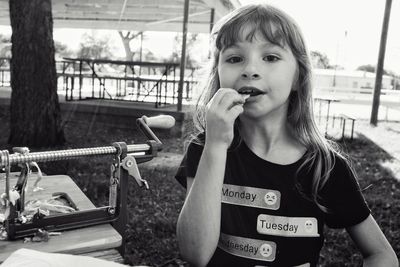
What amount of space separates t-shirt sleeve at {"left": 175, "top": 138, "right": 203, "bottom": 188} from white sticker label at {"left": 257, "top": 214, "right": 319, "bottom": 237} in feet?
0.93

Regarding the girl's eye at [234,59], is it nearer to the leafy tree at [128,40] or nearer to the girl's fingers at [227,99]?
the girl's fingers at [227,99]

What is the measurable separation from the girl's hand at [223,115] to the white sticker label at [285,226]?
306 millimetres

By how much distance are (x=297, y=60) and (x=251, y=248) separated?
64 cm

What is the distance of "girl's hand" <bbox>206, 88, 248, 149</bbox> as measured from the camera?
1.20m

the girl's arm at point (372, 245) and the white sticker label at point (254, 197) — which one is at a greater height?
the white sticker label at point (254, 197)

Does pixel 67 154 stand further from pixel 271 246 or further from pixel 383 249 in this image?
pixel 383 249

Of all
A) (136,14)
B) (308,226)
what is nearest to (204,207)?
(308,226)

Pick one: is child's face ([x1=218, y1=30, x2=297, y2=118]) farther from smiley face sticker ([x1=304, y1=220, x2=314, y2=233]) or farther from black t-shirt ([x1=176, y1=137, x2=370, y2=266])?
smiley face sticker ([x1=304, y1=220, x2=314, y2=233])

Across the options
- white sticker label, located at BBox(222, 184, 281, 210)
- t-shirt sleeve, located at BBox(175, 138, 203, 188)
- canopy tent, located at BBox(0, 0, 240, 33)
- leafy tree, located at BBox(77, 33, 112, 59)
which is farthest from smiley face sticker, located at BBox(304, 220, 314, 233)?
leafy tree, located at BBox(77, 33, 112, 59)

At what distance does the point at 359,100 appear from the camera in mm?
19266

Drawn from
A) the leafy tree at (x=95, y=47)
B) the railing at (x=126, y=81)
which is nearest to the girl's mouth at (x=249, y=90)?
the railing at (x=126, y=81)

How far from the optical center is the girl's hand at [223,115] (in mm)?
1200

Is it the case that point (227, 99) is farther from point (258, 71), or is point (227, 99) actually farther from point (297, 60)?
point (297, 60)

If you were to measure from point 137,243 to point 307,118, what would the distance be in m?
2.17
